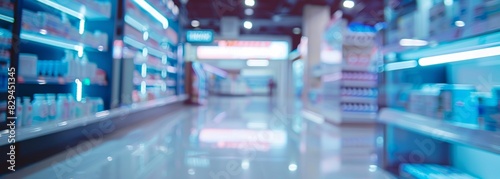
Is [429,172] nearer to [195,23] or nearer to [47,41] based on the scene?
[47,41]

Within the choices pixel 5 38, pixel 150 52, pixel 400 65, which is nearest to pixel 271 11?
pixel 150 52

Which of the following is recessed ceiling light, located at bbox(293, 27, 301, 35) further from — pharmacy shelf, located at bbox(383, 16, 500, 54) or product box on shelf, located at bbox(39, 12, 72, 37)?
pharmacy shelf, located at bbox(383, 16, 500, 54)

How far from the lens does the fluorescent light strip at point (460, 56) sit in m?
1.47

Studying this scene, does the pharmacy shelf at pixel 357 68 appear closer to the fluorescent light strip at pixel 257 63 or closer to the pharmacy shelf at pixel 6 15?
the pharmacy shelf at pixel 6 15

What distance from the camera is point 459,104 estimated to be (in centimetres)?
174

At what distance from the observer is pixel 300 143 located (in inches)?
156

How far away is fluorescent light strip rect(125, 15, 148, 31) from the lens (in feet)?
15.9

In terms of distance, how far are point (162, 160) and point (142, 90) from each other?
3622 millimetres

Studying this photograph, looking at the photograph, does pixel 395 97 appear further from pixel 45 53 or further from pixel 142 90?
pixel 142 90

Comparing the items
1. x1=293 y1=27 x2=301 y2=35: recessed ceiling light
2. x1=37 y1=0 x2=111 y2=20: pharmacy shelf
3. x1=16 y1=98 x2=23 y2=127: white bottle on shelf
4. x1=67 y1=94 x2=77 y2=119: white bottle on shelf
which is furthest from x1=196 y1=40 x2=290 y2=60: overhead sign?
x1=16 y1=98 x2=23 y2=127: white bottle on shelf

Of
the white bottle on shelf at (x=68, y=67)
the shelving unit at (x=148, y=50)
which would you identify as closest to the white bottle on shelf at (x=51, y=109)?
the white bottle on shelf at (x=68, y=67)

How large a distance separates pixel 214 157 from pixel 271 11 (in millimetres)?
11105

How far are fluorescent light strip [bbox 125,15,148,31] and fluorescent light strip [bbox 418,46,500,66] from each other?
4050 millimetres

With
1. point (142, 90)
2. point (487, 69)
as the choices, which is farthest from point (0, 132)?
point (142, 90)
